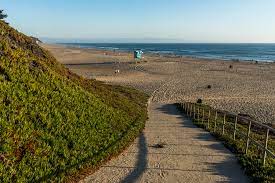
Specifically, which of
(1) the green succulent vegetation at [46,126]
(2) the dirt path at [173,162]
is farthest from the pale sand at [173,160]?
(1) the green succulent vegetation at [46,126]

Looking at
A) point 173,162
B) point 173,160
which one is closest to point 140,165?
point 173,162

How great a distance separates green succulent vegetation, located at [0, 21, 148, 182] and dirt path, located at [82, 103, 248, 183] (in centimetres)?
50

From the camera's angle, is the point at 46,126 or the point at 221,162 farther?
the point at 221,162

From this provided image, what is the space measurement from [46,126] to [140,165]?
9.09ft

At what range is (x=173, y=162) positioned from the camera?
1059 cm

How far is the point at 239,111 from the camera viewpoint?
26.1 meters

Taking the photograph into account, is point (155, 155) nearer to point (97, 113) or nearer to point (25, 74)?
point (97, 113)

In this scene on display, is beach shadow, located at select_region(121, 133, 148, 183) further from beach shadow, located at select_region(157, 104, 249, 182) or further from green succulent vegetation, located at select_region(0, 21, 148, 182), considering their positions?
beach shadow, located at select_region(157, 104, 249, 182)

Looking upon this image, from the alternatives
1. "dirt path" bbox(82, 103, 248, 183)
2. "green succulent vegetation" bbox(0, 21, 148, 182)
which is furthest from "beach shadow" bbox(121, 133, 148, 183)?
"green succulent vegetation" bbox(0, 21, 148, 182)

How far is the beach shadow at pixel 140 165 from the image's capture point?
9141mm

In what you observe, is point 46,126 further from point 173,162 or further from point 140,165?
point 173,162

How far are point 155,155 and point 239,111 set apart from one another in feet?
53.4

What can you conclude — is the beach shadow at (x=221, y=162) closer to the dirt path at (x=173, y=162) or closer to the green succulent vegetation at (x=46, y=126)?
the dirt path at (x=173, y=162)

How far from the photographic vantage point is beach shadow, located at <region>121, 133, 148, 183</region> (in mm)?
9141
